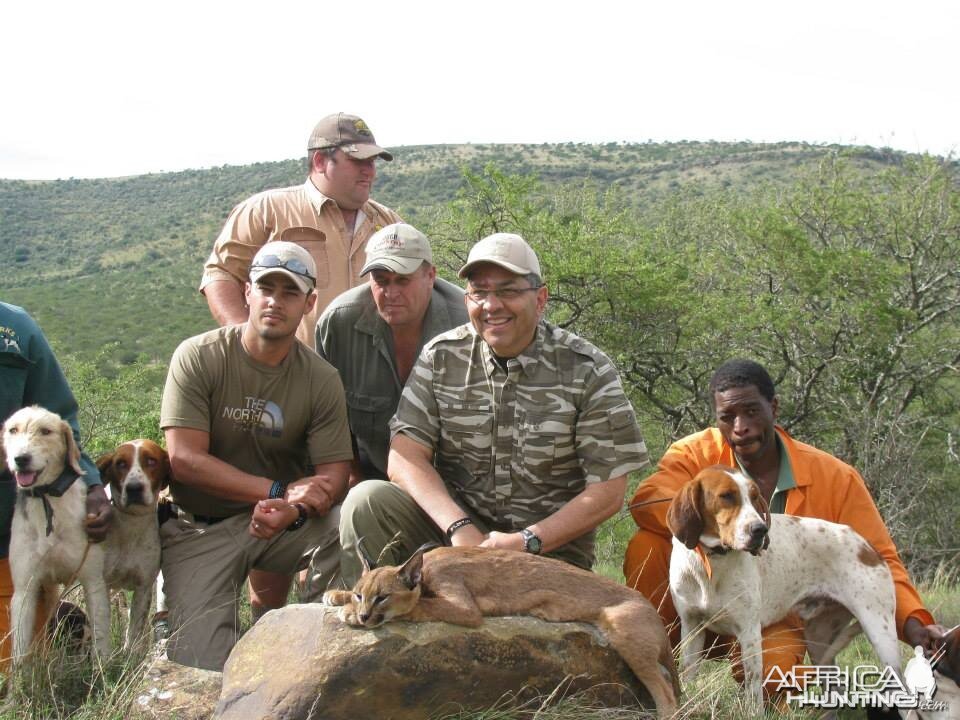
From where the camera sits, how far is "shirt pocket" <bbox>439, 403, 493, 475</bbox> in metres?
5.21

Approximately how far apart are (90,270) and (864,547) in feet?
158

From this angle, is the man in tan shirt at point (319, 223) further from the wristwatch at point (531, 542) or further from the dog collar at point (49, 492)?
the wristwatch at point (531, 542)

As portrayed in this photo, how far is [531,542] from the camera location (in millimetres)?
4699

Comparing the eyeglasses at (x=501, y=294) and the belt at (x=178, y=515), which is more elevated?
the eyeglasses at (x=501, y=294)

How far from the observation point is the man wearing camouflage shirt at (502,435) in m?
4.99

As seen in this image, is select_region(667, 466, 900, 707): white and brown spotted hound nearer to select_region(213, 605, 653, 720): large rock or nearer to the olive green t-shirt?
select_region(213, 605, 653, 720): large rock

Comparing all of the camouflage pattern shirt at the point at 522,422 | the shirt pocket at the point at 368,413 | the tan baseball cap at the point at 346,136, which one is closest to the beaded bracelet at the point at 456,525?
the camouflage pattern shirt at the point at 522,422

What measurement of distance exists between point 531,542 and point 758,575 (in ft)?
3.73

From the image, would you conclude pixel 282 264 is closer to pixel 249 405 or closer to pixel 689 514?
pixel 249 405

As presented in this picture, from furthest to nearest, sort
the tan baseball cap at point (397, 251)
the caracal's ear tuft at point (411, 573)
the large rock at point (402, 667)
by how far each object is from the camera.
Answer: the tan baseball cap at point (397, 251), the caracal's ear tuft at point (411, 573), the large rock at point (402, 667)

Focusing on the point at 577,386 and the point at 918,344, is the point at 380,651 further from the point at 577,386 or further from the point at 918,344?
the point at 918,344

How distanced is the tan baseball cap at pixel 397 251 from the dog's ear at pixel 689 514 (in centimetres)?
211

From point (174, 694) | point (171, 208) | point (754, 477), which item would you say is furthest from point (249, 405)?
point (171, 208)

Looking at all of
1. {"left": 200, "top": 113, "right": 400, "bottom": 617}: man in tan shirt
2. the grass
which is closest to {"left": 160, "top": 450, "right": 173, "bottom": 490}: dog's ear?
the grass
